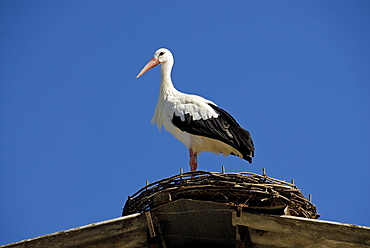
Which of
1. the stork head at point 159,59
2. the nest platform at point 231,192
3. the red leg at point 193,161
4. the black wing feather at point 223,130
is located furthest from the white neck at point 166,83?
the nest platform at point 231,192

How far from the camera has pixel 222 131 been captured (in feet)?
37.4

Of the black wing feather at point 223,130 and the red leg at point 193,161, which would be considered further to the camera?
the red leg at point 193,161

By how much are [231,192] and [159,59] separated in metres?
4.85

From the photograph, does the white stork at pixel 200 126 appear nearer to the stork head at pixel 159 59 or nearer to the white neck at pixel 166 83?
the white neck at pixel 166 83

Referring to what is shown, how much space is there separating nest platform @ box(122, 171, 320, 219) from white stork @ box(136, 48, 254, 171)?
200 centimetres

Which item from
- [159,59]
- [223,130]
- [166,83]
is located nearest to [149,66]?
[159,59]

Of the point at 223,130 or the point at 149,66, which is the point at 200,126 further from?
the point at 149,66

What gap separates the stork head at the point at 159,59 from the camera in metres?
13.2

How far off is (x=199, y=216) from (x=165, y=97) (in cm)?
384

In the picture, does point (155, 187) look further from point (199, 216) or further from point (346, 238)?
point (346, 238)

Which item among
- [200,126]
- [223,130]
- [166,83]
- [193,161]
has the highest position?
[166,83]

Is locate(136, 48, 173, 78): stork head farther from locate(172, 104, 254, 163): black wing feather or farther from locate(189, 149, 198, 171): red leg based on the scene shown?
locate(189, 149, 198, 171): red leg

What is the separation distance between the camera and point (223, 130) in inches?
448

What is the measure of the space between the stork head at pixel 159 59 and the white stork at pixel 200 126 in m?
1.00
